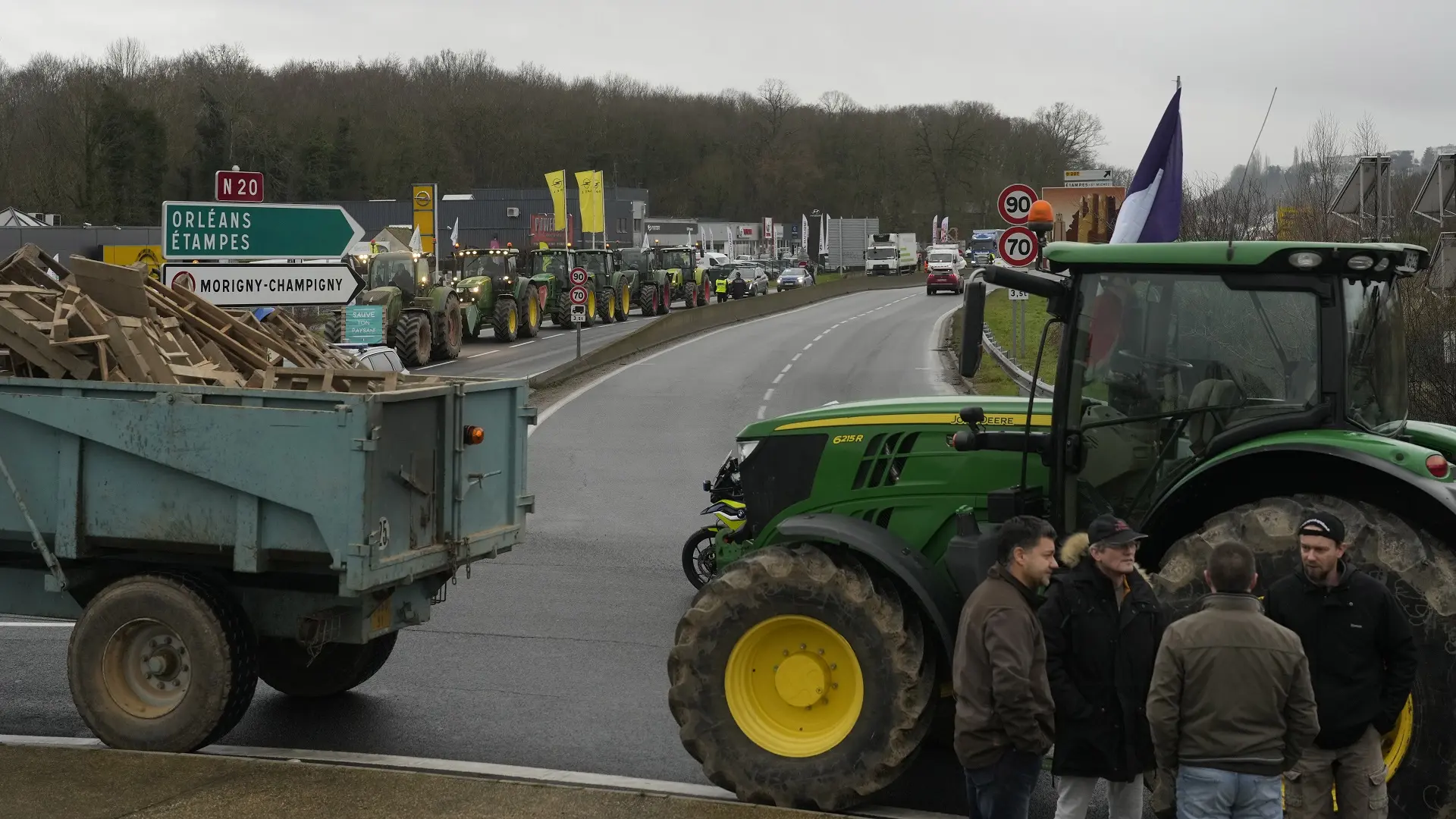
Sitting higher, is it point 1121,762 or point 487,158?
point 487,158

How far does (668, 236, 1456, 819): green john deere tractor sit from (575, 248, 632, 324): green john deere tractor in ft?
140

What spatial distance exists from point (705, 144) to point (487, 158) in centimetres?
2471

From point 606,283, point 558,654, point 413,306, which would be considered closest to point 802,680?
point 558,654

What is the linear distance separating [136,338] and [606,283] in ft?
143

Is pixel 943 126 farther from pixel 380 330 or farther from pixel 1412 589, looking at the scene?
pixel 1412 589

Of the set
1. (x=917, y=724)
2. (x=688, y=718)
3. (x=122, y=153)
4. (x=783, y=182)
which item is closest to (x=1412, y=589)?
(x=917, y=724)

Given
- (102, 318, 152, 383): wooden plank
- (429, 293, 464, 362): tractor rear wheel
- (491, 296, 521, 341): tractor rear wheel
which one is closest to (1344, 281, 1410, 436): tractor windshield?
(102, 318, 152, 383): wooden plank

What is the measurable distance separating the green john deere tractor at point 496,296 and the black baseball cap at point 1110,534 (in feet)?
118

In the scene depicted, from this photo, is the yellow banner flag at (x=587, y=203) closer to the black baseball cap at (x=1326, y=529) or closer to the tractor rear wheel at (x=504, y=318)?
the tractor rear wheel at (x=504, y=318)

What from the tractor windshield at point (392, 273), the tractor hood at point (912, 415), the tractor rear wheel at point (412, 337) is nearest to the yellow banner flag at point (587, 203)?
the tractor windshield at point (392, 273)

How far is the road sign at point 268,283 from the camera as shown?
16172 mm

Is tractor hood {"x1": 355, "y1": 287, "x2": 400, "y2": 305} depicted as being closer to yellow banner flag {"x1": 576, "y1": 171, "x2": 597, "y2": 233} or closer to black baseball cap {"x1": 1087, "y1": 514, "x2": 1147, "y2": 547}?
yellow banner flag {"x1": 576, "y1": 171, "x2": 597, "y2": 233}

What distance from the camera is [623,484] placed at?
732 inches

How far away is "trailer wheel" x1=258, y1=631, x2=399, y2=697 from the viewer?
884 centimetres
